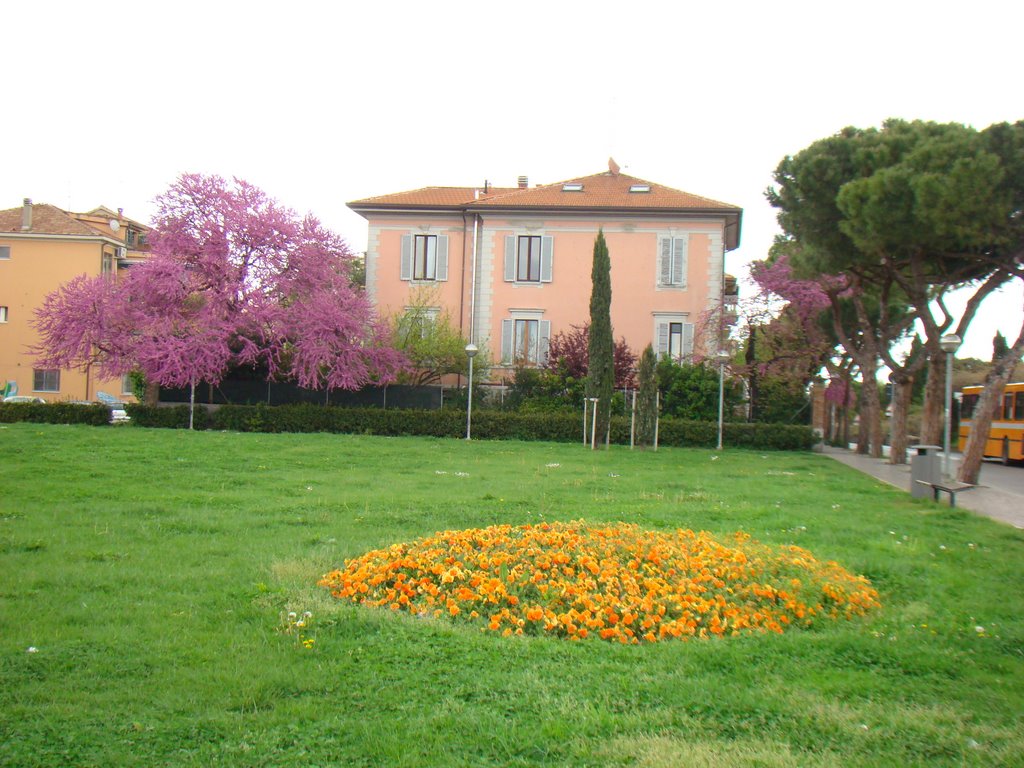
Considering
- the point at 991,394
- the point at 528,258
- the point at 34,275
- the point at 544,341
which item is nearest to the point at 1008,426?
the point at 991,394

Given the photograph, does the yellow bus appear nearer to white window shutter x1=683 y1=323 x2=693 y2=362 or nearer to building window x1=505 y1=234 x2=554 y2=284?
white window shutter x1=683 y1=323 x2=693 y2=362

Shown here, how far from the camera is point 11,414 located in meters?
31.0

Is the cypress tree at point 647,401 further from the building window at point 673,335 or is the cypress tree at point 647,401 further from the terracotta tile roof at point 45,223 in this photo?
the terracotta tile roof at point 45,223

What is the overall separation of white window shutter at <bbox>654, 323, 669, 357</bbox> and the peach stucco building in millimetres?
42

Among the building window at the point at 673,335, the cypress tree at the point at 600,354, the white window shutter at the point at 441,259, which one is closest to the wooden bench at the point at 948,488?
the cypress tree at the point at 600,354

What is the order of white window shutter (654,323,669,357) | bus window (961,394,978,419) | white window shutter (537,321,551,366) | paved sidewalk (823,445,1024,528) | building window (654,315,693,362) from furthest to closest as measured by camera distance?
white window shutter (654,323,669,357), building window (654,315,693,362), white window shutter (537,321,551,366), bus window (961,394,978,419), paved sidewalk (823,445,1024,528)

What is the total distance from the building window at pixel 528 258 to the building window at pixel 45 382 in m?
30.0

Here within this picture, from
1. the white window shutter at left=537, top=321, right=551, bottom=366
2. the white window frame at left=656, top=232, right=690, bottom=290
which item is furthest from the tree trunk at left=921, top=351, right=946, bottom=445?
the white window shutter at left=537, top=321, right=551, bottom=366

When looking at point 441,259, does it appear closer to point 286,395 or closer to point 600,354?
point 286,395

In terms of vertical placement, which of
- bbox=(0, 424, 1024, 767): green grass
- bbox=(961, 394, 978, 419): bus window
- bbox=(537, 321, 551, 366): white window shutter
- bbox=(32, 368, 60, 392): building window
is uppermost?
bbox=(537, 321, 551, 366): white window shutter

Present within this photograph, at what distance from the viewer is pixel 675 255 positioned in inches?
1511

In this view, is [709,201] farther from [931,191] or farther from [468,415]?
[931,191]

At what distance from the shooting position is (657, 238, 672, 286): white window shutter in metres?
38.4

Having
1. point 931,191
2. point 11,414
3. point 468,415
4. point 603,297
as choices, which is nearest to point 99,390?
point 11,414
